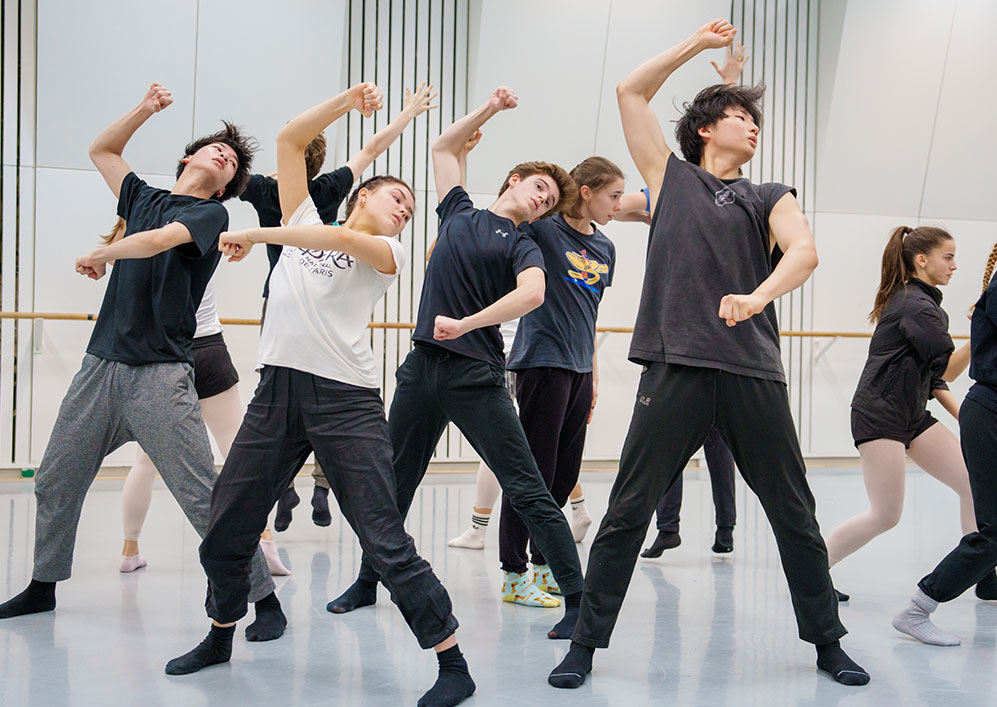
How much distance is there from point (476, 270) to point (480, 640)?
3.45 feet

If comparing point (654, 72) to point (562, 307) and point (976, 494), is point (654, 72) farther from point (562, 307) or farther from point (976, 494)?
point (976, 494)

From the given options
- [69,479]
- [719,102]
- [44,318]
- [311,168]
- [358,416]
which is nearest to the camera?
[358,416]

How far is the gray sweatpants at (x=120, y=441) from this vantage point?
2.62 meters

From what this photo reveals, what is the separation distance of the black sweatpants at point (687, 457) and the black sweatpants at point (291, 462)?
16.2 inches

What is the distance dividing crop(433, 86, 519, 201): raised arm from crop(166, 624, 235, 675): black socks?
1.42 m

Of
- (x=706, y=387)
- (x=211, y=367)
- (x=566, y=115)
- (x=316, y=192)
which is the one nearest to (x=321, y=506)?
(x=211, y=367)

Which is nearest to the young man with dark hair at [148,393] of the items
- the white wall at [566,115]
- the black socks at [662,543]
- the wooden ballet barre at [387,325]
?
the black socks at [662,543]

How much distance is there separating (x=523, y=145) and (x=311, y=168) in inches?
149

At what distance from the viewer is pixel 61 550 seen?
109 inches

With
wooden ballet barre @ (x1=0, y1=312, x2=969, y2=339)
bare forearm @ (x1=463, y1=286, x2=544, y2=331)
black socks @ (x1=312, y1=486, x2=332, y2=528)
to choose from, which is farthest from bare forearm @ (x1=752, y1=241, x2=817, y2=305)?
wooden ballet barre @ (x1=0, y1=312, x2=969, y2=339)

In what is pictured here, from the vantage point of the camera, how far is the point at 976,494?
2.69 m

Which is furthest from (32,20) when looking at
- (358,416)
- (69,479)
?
(358,416)

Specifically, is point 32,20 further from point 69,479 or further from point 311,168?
point 69,479

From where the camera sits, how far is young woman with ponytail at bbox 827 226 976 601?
122 inches
